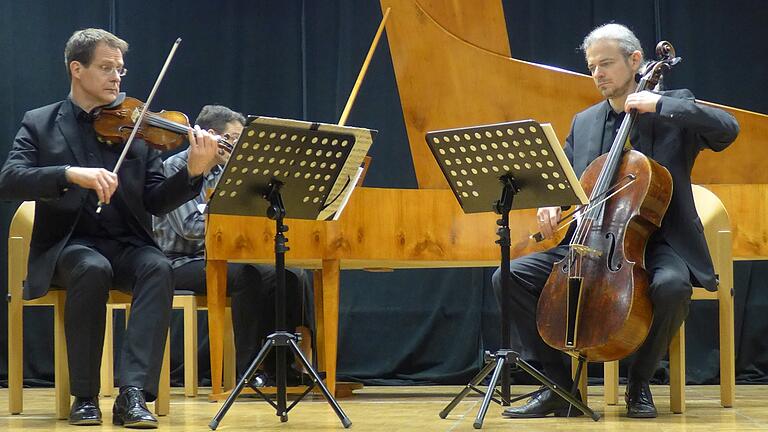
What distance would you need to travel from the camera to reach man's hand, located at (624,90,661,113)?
11.6 feet

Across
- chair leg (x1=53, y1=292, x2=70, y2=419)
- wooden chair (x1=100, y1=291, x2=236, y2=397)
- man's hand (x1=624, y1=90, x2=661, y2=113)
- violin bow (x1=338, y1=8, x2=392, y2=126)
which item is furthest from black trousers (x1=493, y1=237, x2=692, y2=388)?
wooden chair (x1=100, y1=291, x2=236, y2=397)

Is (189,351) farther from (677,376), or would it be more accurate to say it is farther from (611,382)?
(677,376)

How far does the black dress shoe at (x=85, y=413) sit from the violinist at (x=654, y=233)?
1.27 metres

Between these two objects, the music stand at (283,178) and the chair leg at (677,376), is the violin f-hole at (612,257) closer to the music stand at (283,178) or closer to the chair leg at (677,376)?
the chair leg at (677,376)

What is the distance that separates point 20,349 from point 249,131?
160 centimetres

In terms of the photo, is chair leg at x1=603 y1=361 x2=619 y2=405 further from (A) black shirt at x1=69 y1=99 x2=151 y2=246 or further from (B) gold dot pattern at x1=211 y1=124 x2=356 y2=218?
(A) black shirt at x1=69 y1=99 x2=151 y2=246

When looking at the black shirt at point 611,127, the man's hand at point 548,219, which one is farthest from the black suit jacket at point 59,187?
the black shirt at point 611,127

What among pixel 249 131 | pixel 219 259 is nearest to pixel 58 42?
pixel 219 259

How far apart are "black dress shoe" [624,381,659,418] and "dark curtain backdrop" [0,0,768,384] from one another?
86.8 inches

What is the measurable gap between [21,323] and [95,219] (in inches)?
25.8

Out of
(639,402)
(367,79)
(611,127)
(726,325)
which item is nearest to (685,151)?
(611,127)

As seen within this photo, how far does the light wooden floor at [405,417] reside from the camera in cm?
325

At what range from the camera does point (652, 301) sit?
3516 millimetres

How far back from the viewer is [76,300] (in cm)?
344
